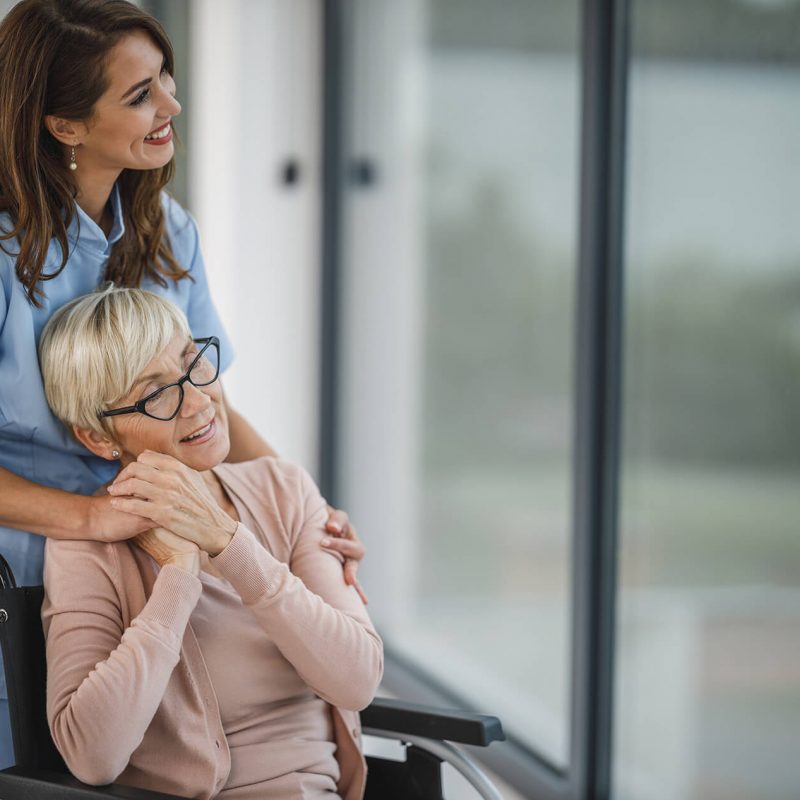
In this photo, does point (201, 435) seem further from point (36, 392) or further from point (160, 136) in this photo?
point (160, 136)

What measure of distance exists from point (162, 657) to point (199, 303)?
2.31 feet

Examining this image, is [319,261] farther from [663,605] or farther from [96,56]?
[96,56]

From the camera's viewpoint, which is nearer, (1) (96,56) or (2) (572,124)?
(1) (96,56)

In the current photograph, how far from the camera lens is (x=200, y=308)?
1.90 metres

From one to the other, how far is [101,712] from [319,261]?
8.96ft

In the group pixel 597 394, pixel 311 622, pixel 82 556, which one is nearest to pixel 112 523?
pixel 82 556

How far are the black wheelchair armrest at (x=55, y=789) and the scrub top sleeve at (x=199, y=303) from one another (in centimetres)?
73

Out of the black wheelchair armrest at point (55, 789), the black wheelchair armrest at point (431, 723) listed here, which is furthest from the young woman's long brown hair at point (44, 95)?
the black wheelchair armrest at point (431, 723)

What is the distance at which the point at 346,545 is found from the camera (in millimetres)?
1727

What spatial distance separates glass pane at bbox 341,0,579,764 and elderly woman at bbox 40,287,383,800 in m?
1.30

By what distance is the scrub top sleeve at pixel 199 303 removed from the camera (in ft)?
6.13

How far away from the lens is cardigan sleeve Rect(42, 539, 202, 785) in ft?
4.47

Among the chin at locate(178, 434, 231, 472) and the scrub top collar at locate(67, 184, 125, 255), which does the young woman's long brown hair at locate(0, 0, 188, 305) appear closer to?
the scrub top collar at locate(67, 184, 125, 255)

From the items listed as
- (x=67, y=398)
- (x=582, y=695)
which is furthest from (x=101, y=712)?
(x=582, y=695)
